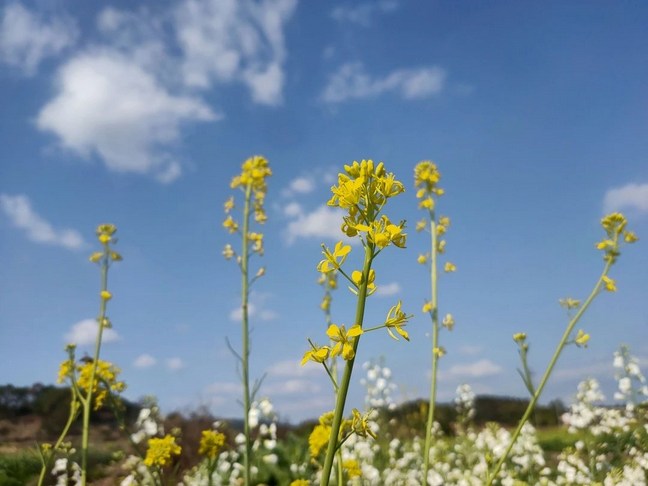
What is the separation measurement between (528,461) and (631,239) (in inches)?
149

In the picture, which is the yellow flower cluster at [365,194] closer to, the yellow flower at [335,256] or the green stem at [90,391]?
the yellow flower at [335,256]

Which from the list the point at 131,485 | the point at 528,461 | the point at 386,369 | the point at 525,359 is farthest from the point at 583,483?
the point at 131,485

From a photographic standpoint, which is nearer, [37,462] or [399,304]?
[399,304]

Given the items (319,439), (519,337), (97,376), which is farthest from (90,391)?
(519,337)

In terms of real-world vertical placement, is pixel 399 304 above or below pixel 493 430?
above

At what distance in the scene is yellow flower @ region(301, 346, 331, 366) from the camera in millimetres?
1992

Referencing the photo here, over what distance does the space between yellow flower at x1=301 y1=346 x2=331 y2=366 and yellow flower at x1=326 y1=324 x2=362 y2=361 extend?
2.1 inches

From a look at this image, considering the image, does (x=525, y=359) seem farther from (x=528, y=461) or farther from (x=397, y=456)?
(x=397, y=456)

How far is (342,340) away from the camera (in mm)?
1950

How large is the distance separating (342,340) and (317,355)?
0.11 meters

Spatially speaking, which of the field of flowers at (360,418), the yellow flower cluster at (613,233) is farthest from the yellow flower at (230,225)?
the yellow flower cluster at (613,233)

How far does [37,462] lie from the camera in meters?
8.65

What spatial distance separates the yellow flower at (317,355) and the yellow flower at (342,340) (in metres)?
0.05

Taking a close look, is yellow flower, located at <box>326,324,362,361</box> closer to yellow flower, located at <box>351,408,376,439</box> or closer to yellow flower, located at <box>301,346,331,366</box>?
yellow flower, located at <box>301,346,331,366</box>
